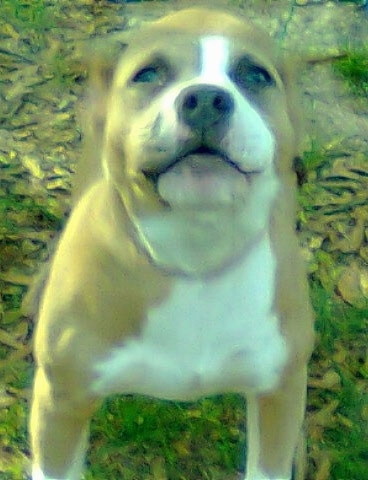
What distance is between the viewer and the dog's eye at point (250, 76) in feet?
3.32

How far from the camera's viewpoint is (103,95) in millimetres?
1081

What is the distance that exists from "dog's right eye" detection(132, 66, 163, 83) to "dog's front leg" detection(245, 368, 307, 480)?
435 mm

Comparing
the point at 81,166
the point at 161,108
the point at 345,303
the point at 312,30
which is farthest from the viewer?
the point at 312,30

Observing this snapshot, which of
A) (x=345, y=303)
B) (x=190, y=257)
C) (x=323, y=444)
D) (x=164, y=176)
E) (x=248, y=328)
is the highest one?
(x=164, y=176)

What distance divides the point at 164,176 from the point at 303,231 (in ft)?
3.12

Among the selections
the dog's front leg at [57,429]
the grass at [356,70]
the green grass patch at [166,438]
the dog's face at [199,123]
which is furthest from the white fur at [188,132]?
the grass at [356,70]

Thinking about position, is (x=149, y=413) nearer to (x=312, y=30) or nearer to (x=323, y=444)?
(x=323, y=444)

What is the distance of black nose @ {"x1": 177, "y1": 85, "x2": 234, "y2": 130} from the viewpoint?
36.2 inches

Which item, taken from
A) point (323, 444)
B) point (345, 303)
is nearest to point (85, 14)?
point (345, 303)

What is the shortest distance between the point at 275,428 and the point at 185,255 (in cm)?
37

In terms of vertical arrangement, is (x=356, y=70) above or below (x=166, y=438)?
above

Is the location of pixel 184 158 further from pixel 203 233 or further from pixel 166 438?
pixel 166 438

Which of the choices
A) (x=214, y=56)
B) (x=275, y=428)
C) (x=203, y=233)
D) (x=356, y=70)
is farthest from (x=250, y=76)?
(x=356, y=70)

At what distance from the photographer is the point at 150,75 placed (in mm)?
1022
